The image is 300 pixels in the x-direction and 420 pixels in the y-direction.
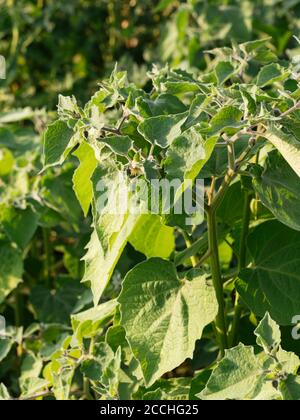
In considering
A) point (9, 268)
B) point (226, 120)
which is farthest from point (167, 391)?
point (9, 268)

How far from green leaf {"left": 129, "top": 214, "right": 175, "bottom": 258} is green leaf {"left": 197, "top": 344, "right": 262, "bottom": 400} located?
0.32 meters

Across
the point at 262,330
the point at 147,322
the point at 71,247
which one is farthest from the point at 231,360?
the point at 71,247

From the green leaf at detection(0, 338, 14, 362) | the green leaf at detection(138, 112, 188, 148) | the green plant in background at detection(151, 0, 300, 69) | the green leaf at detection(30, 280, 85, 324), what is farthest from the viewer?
the green plant in background at detection(151, 0, 300, 69)

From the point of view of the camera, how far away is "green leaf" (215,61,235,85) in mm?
1398

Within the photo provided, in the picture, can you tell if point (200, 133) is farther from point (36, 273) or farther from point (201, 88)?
point (36, 273)

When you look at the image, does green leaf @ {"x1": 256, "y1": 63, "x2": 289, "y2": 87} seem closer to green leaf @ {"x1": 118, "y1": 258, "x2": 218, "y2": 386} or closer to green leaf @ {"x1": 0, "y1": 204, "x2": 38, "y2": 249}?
green leaf @ {"x1": 118, "y1": 258, "x2": 218, "y2": 386}

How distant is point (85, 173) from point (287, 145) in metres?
0.30

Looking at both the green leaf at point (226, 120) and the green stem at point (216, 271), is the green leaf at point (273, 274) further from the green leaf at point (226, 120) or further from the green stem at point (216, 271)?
the green leaf at point (226, 120)

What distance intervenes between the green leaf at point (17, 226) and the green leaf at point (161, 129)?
66cm

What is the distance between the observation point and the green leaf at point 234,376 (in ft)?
3.50

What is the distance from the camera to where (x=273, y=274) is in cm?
131

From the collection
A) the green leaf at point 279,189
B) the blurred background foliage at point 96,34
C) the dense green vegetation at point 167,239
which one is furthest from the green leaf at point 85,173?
the blurred background foliage at point 96,34

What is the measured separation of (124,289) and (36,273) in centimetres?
90

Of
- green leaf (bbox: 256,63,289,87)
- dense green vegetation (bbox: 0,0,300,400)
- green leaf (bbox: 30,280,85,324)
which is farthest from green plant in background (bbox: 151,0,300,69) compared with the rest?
green leaf (bbox: 256,63,289,87)
